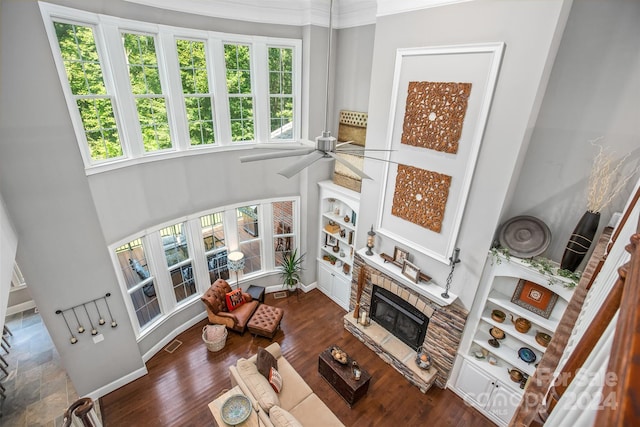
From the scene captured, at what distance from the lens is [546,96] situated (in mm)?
4000

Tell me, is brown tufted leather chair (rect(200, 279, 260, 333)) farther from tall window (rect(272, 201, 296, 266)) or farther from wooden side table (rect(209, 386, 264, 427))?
wooden side table (rect(209, 386, 264, 427))

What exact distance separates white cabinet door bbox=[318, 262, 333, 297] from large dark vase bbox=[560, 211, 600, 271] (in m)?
4.84

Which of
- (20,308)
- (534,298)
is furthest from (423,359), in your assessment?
(20,308)

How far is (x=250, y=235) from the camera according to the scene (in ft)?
25.7

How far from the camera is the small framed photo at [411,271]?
525cm

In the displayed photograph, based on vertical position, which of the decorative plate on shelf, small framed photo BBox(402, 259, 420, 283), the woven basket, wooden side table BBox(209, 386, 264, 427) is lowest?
the woven basket

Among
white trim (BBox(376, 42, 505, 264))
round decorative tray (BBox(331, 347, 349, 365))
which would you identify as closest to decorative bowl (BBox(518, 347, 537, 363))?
white trim (BBox(376, 42, 505, 264))

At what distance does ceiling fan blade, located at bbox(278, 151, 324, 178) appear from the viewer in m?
2.56

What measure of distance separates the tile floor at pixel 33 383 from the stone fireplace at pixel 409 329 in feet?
17.2

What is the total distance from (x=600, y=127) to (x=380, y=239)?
3507mm

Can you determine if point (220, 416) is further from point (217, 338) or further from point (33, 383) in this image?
point (33, 383)

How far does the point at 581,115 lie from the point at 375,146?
111 inches

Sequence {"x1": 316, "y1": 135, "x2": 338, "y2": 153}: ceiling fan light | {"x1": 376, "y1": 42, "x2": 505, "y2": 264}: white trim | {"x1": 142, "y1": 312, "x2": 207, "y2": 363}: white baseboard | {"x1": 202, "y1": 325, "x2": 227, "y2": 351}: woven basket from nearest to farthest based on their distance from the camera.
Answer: {"x1": 316, "y1": 135, "x2": 338, "y2": 153}: ceiling fan light → {"x1": 376, "y1": 42, "x2": 505, "y2": 264}: white trim → {"x1": 142, "y1": 312, "x2": 207, "y2": 363}: white baseboard → {"x1": 202, "y1": 325, "x2": 227, "y2": 351}: woven basket

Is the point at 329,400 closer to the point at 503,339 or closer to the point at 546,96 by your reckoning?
the point at 503,339
